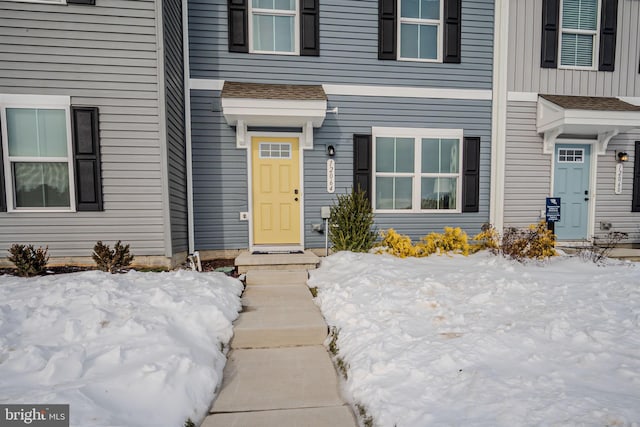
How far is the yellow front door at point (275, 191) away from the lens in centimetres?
538

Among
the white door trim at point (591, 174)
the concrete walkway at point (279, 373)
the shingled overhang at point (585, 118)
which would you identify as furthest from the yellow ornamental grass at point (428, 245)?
the shingled overhang at point (585, 118)

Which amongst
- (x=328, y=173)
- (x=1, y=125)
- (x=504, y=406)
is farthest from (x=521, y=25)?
(x=1, y=125)

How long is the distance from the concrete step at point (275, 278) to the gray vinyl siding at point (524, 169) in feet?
14.1

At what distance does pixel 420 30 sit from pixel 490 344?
223 inches

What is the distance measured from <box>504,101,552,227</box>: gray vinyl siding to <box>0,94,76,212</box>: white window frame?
23.8 ft

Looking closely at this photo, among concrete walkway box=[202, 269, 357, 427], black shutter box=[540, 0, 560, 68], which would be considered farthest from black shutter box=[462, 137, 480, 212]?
concrete walkway box=[202, 269, 357, 427]

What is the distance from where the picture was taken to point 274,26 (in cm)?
535

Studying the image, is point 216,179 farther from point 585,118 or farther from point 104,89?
point 585,118

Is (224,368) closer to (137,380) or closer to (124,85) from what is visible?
(137,380)

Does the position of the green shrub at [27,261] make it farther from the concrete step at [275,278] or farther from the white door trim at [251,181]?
the white door trim at [251,181]

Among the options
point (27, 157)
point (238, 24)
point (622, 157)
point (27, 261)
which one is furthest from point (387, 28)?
point (27, 261)

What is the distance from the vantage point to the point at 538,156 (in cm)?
595

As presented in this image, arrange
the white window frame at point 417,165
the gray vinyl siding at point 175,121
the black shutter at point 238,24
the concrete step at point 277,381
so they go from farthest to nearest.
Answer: the white window frame at point 417,165, the black shutter at point 238,24, the gray vinyl siding at point 175,121, the concrete step at point 277,381

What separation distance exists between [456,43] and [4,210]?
769cm
